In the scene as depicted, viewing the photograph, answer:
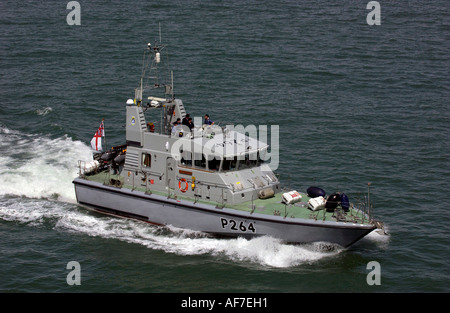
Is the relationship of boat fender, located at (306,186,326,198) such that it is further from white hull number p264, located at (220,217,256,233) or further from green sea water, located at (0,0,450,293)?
white hull number p264, located at (220,217,256,233)

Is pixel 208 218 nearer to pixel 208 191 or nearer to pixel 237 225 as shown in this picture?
pixel 208 191

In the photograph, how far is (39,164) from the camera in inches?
1229

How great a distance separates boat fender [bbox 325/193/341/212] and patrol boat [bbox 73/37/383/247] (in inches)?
1.4

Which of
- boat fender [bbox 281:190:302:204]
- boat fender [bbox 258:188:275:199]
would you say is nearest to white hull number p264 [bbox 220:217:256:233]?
boat fender [bbox 258:188:275:199]

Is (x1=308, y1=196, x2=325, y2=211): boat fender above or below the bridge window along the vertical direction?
below

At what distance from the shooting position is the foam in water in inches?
1140

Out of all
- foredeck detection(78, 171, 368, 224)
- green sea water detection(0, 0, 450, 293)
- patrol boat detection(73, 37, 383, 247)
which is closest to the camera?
green sea water detection(0, 0, 450, 293)

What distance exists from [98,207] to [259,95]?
15457mm

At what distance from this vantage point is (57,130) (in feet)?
115

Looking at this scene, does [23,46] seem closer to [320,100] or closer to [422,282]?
[320,100]

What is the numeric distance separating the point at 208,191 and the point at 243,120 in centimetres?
1221

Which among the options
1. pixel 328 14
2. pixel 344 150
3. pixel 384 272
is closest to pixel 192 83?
pixel 344 150

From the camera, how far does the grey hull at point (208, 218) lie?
73.3ft

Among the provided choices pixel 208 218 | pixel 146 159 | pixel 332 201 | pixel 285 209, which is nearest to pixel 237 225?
pixel 208 218
